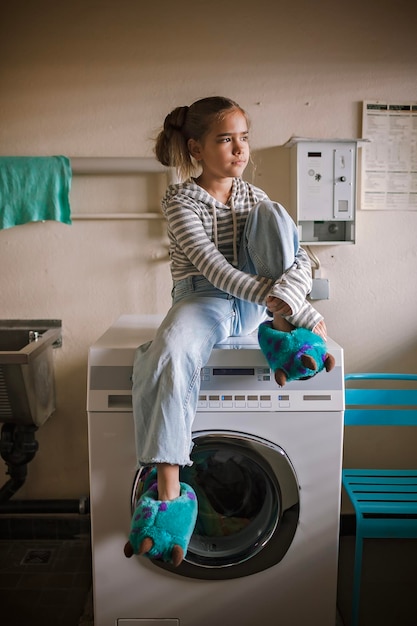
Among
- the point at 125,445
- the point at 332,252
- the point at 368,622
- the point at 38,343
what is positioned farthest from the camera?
the point at 332,252

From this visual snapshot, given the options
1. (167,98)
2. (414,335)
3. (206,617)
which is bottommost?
(206,617)

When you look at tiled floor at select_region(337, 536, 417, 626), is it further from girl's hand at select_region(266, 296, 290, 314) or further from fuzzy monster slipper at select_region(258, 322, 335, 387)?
girl's hand at select_region(266, 296, 290, 314)

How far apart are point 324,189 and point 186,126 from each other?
25.3 inches

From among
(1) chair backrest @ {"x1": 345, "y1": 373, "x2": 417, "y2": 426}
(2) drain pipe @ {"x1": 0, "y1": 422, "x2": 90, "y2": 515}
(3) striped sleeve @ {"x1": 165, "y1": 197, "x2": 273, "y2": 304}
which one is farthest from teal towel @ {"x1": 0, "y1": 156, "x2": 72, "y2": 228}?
(1) chair backrest @ {"x1": 345, "y1": 373, "x2": 417, "y2": 426}

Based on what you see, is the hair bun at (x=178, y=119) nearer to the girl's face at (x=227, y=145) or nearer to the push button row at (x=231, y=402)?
the girl's face at (x=227, y=145)

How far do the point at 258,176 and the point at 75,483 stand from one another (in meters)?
1.36

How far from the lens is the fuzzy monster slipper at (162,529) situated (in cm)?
100

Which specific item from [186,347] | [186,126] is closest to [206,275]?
[186,347]

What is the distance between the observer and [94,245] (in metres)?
1.82

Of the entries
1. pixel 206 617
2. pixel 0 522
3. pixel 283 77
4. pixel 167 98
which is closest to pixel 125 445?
pixel 206 617

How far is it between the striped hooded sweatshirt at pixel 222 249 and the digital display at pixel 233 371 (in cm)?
16

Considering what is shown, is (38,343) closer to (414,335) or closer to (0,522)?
(0,522)

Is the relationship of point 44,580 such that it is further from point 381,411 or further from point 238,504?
point 381,411

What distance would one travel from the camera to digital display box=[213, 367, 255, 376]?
119 cm
